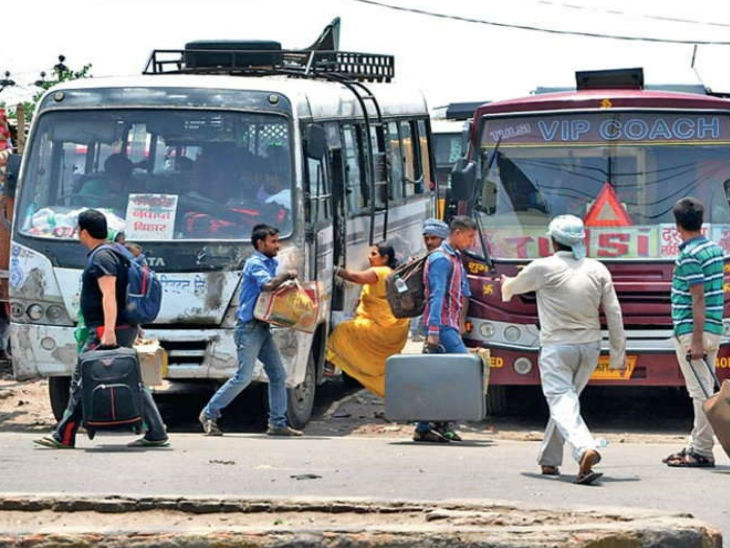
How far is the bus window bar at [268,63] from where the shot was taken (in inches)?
650

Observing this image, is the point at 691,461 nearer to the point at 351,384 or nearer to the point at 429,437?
the point at 429,437

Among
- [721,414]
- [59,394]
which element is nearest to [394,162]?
[59,394]

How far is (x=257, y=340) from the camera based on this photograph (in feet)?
41.3

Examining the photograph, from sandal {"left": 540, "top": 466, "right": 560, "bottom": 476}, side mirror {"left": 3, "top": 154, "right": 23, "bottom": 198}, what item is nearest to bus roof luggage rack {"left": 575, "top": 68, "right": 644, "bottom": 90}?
side mirror {"left": 3, "top": 154, "right": 23, "bottom": 198}

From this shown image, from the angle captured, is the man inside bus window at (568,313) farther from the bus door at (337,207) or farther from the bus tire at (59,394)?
the bus tire at (59,394)

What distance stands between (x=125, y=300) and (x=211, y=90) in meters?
3.12

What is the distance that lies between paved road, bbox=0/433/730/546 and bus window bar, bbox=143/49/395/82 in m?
5.19

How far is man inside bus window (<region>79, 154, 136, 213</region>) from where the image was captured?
44.1ft

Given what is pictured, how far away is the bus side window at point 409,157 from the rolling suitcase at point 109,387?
8.07m

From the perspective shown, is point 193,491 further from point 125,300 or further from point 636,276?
point 636,276

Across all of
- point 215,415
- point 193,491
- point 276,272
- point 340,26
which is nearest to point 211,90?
point 276,272

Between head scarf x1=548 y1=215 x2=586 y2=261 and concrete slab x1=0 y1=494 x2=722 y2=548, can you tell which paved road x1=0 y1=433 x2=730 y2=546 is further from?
head scarf x1=548 y1=215 x2=586 y2=261

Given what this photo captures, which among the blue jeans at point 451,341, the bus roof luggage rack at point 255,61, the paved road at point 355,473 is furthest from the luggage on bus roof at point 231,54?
the paved road at point 355,473

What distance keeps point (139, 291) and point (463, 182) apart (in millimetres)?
3590
